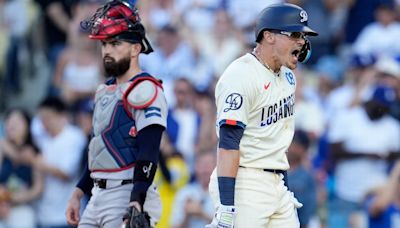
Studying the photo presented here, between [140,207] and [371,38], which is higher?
[371,38]

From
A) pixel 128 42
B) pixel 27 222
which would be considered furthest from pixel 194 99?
pixel 128 42

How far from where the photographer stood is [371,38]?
15.6m

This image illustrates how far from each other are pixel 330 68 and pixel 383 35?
114cm

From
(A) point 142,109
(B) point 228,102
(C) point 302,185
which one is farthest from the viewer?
(C) point 302,185

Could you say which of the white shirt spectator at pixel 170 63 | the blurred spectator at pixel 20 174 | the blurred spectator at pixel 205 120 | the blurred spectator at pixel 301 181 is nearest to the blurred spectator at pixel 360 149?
the blurred spectator at pixel 301 181

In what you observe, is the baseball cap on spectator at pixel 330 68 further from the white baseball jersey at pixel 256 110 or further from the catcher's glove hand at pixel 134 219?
the catcher's glove hand at pixel 134 219

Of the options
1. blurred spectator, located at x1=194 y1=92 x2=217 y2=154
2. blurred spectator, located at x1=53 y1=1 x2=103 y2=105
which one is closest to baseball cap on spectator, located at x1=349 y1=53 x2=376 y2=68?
blurred spectator, located at x1=194 y1=92 x2=217 y2=154

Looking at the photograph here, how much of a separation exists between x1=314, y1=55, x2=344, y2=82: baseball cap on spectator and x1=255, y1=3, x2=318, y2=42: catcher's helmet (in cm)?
859

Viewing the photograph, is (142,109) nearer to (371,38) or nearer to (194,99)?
(194,99)

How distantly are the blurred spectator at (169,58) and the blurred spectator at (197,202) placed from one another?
3250mm

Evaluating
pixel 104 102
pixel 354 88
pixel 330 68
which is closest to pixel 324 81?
pixel 330 68

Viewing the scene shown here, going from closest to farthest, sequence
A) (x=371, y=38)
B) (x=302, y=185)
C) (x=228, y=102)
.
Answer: (x=228, y=102)
(x=302, y=185)
(x=371, y=38)

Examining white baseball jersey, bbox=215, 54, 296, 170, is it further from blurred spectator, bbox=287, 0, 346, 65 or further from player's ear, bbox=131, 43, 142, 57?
blurred spectator, bbox=287, 0, 346, 65

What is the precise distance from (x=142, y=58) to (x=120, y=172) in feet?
26.4
